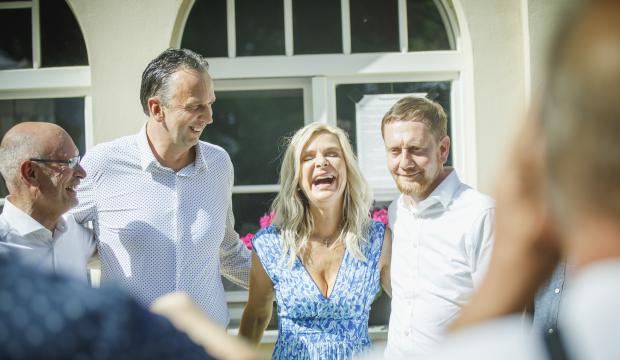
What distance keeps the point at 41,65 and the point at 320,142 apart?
246 cm

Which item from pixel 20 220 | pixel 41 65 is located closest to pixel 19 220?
pixel 20 220

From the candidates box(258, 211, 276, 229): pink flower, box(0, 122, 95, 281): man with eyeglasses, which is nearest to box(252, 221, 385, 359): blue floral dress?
box(0, 122, 95, 281): man with eyeglasses

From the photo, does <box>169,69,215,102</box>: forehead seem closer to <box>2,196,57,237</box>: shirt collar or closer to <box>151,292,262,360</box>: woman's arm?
<box>2,196,57,237</box>: shirt collar

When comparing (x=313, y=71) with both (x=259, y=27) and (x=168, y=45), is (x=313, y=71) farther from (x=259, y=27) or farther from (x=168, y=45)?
(x=168, y=45)

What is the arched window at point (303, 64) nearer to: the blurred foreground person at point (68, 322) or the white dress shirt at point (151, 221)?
the white dress shirt at point (151, 221)

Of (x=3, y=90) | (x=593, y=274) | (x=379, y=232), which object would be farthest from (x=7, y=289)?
(x=3, y=90)

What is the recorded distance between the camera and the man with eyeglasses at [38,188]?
2480 millimetres

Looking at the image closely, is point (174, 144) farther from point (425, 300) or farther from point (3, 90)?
point (3, 90)

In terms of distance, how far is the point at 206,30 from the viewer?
462 cm

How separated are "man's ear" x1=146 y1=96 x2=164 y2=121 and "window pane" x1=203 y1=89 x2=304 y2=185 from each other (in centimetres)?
161

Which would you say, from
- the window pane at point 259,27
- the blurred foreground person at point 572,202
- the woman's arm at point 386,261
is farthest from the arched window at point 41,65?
the blurred foreground person at point 572,202

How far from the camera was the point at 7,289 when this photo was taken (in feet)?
1.67

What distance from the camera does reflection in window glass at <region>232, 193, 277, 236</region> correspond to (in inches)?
184

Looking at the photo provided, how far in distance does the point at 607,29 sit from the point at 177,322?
50 centimetres
